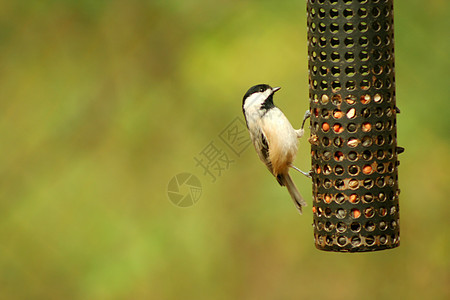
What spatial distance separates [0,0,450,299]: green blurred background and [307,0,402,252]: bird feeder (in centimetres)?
351

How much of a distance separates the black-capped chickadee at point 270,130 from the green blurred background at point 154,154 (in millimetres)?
2372

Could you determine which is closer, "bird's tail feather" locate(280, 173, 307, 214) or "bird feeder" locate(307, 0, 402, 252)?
"bird feeder" locate(307, 0, 402, 252)

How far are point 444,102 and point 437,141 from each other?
47 cm

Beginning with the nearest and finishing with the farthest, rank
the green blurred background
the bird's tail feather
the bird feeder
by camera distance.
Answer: the bird feeder → the bird's tail feather → the green blurred background

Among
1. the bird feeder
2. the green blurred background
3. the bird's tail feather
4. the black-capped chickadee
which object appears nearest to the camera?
the bird feeder

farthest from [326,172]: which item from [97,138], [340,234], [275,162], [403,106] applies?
[97,138]

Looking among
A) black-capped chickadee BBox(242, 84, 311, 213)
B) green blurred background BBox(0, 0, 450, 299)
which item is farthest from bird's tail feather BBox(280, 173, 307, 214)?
green blurred background BBox(0, 0, 450, 299)

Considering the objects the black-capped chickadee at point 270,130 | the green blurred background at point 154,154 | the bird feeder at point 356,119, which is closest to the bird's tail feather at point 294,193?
the black-capped chickadee at point 270,130

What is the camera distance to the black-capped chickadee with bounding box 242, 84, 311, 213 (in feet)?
18.9

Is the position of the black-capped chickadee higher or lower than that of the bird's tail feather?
higher

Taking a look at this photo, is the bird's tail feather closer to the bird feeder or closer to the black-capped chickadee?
the black-capped chickadee

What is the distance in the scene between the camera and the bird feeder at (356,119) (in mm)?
4536

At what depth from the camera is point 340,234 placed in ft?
15.2

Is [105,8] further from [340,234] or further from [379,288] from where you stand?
[340,234]
